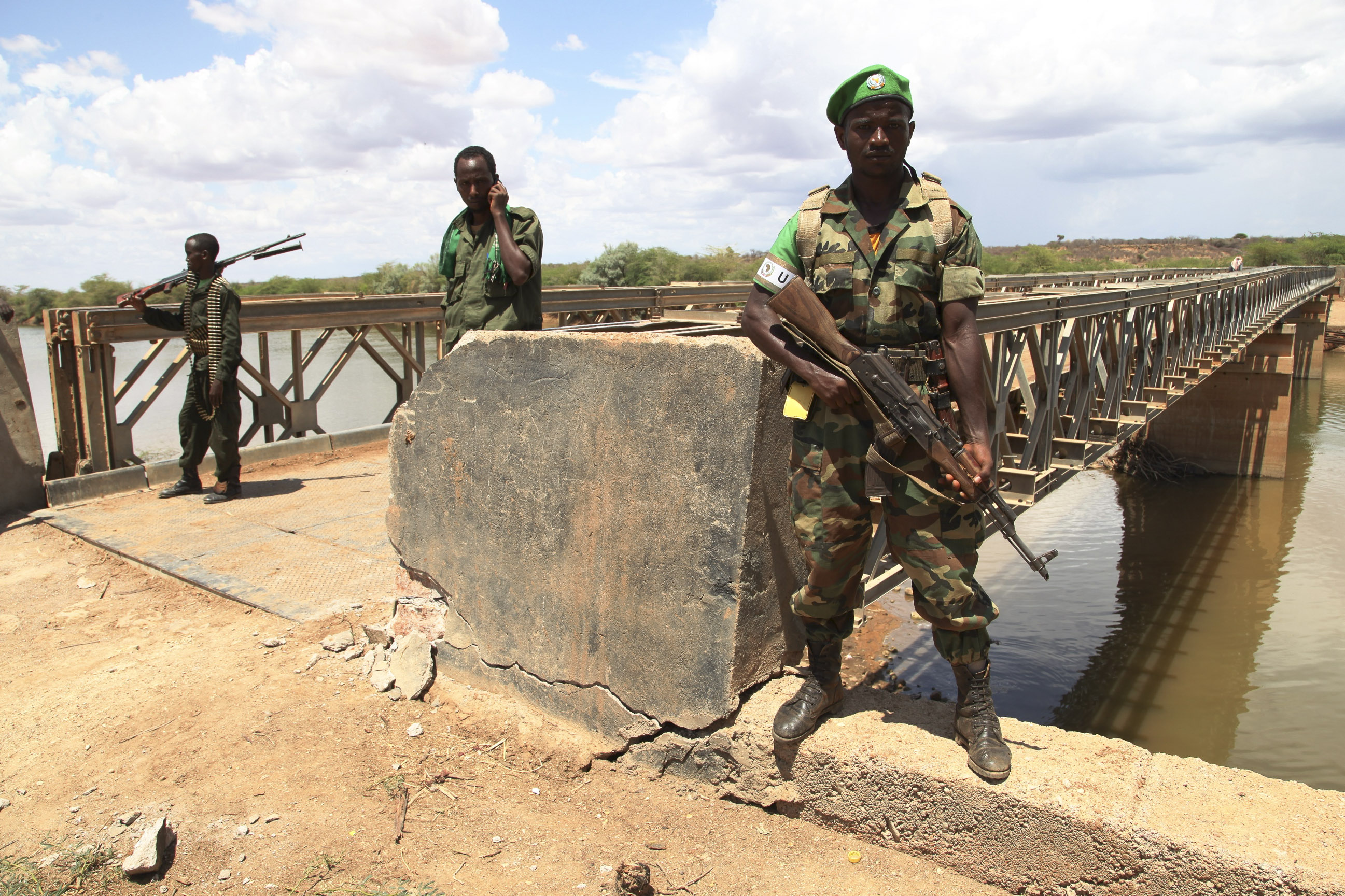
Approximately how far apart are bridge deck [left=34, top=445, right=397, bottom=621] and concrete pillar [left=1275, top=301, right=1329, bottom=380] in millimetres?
30775

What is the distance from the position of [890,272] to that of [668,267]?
117 feet

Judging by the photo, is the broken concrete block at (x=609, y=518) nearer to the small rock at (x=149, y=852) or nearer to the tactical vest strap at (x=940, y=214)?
the tactical vest strap at (x=940, y=214)

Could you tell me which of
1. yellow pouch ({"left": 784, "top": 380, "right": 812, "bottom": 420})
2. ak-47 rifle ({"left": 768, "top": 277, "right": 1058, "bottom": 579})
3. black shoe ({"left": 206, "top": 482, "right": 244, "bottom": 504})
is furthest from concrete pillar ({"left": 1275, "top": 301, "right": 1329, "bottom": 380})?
yellow pouch ({"left": 784, "top": 380, "right": 812, "bottom": 420})

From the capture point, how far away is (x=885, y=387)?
2.23m

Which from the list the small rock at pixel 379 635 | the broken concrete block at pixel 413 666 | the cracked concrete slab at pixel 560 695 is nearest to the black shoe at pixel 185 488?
the small rock at pixel 379 635

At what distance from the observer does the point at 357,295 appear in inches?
332

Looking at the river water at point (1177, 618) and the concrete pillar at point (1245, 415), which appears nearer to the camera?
the river water at point (1177, 618)

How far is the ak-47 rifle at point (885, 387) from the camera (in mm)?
2217

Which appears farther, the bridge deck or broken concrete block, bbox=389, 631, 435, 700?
the bridge deck

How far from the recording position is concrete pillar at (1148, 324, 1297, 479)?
57.2 feet

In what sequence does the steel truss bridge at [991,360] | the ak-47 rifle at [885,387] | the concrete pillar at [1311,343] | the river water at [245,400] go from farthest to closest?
the concrete pillar at [1311,343] < the river water at [245,400] < the steel truss bridge at [991,360] < the ak-47 rifle at [885,387]

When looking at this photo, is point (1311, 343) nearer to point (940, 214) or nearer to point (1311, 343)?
point (1311, 343)

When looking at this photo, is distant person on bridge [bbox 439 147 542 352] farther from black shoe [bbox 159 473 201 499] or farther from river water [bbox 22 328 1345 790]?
river water [bbox 22 328 1345 790]

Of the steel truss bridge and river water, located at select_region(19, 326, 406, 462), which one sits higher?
the steel truss bridge
